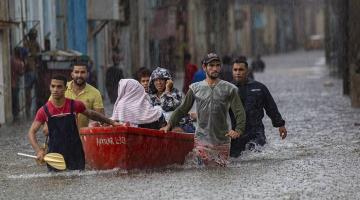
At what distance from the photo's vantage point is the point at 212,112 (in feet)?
46.3

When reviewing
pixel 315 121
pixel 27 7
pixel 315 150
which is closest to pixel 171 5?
pixel 27 7

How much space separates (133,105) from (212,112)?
97 centimetres

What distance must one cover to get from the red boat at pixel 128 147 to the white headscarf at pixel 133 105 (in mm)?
505

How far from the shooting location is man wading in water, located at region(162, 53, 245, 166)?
14.1 meters

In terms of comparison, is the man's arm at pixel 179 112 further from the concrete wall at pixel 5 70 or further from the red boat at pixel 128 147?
the concrete wall at pixel 5 70

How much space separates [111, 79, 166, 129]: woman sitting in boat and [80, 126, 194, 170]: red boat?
49 centimetres

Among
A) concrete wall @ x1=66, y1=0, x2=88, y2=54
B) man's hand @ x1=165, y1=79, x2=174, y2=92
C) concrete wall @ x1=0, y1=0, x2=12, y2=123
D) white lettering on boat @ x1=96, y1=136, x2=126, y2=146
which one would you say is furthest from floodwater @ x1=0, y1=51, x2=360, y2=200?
concrete wall @ x1=66, y1=0, x2=88, y2=54

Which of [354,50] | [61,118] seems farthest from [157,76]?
[354,50]

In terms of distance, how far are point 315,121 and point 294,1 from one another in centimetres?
8046

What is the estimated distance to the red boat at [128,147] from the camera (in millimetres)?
13625

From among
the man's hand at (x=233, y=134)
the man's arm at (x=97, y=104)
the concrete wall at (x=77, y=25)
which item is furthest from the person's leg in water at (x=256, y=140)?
the concrete wall at (x=77, y=25)

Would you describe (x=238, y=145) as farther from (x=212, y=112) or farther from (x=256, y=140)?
(x=212, y=112)

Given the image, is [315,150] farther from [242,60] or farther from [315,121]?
[315,121]

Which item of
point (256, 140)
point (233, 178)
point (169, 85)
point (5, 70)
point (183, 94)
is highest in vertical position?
point (169, 85)
